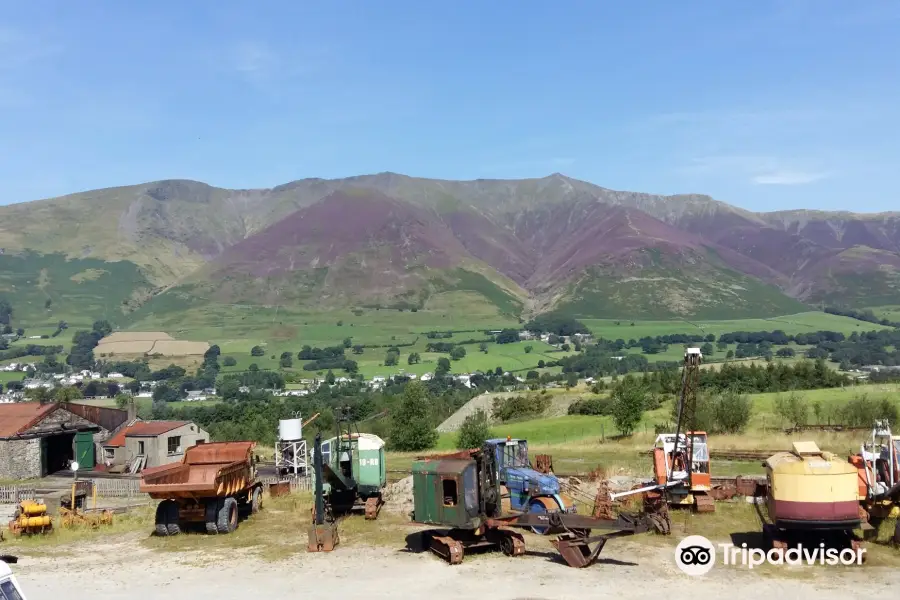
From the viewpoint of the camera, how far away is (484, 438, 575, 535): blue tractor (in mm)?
23266

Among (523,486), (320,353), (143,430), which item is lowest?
(320,353)

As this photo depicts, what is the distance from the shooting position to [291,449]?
42562 millimetres

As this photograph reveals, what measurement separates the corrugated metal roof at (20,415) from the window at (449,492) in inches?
1457

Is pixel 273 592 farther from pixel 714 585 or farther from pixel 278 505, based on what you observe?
pixel 278 505

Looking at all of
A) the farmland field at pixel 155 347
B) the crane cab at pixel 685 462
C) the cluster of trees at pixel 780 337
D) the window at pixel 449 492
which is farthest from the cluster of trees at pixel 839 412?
the farmland field at pixel 155 347

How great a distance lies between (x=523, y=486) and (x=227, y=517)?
10.1m

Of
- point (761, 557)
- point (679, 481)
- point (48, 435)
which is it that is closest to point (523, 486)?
point (679, 481)

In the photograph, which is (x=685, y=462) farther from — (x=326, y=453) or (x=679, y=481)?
(x=326, y=453)

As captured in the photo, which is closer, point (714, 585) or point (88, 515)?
point (714, 585)

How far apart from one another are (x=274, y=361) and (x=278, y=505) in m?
141

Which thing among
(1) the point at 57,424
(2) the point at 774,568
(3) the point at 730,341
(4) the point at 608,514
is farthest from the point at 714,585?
(3) the point at 730,341

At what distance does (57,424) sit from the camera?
48719 mm

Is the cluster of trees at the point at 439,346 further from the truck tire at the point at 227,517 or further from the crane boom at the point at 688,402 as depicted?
the truck tire at the point at 227,517

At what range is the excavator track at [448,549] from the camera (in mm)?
19688
